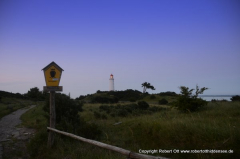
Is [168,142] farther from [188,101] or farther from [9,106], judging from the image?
[9,106]

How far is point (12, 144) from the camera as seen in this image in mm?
7828

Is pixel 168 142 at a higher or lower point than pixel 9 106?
lower

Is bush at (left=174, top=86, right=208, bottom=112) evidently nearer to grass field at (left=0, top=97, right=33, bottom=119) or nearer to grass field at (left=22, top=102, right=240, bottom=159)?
grass field at (left=22, top=102, right=240, bottom=159)

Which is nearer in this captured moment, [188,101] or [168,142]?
[168,142]

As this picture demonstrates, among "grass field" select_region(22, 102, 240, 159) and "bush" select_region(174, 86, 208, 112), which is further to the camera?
"bush" select_region(174, 86, 208, 112)

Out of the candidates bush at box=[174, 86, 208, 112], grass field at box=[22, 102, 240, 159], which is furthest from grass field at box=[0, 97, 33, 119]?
bush at box=[174, 86, 208, 112]

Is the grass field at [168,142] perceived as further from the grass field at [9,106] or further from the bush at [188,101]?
the grass field at [9,106]

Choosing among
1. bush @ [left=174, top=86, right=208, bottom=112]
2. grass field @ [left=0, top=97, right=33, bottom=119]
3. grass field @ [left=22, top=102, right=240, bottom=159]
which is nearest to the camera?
grass field @ [left=22, top=102, right=240, bottom=159]

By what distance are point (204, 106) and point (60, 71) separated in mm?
9671

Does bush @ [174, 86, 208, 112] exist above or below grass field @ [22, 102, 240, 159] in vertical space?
above

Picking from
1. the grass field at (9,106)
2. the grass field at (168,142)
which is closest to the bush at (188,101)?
the grass field at (168,142)

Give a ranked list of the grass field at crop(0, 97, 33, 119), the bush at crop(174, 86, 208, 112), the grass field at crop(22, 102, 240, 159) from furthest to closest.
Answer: the grass field at crop(0, 97, 33, 119)
the bush at crop(174, 86, 208, 112)
the grass field at crop(22, 102, 240, 159)

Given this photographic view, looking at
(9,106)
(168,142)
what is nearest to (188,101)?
(168,142)

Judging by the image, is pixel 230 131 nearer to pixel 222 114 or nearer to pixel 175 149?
pixel 175 149
